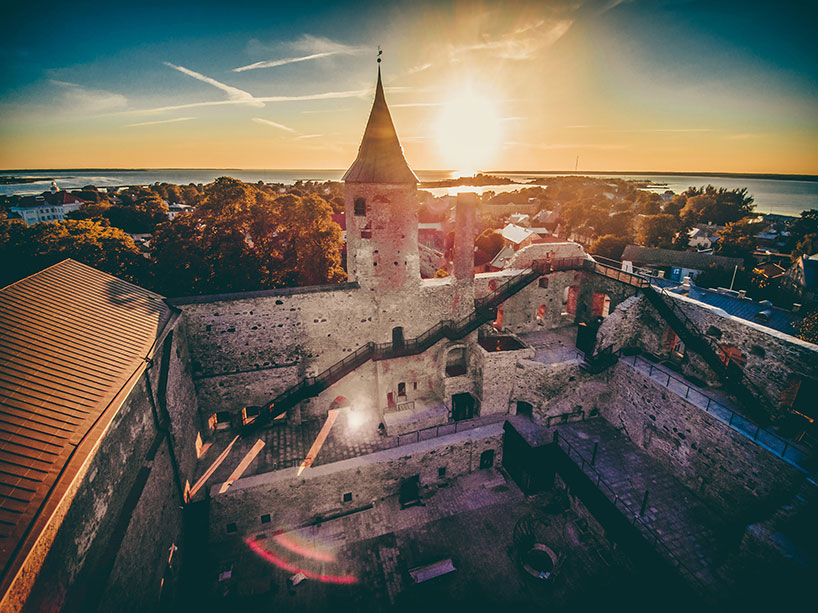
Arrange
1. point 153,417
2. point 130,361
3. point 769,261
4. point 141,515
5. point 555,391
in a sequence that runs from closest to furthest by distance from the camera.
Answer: point 141,515 → point 130,361 → point 153,417 → point 555,391 → point 769,261

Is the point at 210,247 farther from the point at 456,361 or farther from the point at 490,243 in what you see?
the point at 490,243

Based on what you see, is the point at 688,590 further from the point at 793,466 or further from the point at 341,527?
the point at 341,527

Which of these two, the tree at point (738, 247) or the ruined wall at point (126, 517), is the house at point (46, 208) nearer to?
the ruined wall at point (126, 517)

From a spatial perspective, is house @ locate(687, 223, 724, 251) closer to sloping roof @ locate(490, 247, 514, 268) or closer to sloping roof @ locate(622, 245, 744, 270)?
sloping roof @ locate(622, 245, 744, 270)

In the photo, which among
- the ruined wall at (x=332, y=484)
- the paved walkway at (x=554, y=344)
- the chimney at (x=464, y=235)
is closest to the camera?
the ruined wall at (x=332, y=484)

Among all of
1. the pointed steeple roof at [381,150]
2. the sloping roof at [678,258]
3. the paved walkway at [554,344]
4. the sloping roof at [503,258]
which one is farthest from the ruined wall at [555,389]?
the sloping roof at [678,258]

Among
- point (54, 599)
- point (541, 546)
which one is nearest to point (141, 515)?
point (54, 599)

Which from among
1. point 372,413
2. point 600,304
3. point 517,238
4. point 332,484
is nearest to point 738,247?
point 517,238
